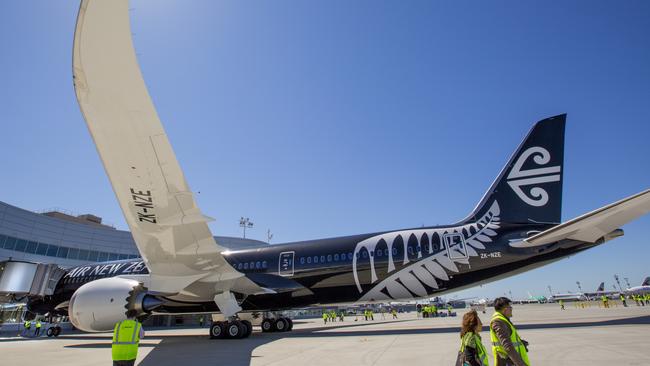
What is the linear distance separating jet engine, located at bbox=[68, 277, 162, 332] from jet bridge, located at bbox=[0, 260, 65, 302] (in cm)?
907

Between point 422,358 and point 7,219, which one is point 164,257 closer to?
point 422,358

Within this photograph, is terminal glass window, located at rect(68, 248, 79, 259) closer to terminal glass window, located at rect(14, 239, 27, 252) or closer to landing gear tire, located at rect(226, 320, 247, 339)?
terminal glass window, located at rect(14, 239, 27, 252)

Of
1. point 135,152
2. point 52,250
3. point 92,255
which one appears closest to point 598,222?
point 135,152

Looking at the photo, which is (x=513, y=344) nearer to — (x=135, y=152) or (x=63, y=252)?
(x=135, y=152)

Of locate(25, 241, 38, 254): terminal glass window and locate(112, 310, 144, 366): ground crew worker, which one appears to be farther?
locate(25, 241, 38, 254): terminal glass window

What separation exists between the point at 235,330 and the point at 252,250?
12.1ft

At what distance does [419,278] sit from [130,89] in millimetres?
9527

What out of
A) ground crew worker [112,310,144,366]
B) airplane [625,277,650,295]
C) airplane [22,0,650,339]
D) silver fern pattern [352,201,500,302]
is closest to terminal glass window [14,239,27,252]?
airplane [22,0,650,339]

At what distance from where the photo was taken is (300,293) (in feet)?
41.5

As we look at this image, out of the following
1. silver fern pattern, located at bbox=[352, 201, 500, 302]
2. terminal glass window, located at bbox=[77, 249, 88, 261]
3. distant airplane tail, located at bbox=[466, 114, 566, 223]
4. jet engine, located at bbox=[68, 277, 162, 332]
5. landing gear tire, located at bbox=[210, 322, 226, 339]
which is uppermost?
terminal glass window, located at bbox=[77, 249, 88, 261]

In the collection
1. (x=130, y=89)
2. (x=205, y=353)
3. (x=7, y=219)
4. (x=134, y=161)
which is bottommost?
(x=205, y=353)

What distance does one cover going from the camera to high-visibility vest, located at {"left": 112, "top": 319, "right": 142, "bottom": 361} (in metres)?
4.59

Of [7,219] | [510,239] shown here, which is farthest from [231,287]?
[7,219]

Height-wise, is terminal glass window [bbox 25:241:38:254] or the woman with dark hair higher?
terminal glass window [bbox 25:241:38:254]
